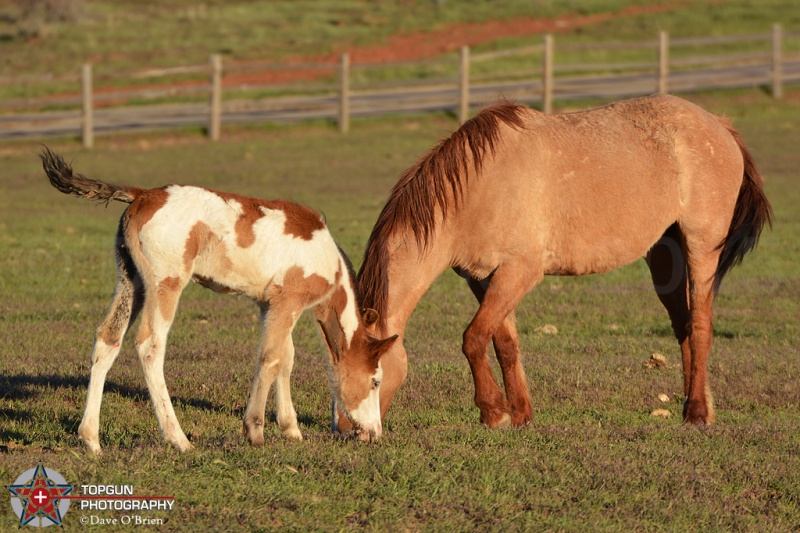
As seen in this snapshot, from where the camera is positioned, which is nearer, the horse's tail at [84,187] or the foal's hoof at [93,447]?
the foal's hoof at [93,447]

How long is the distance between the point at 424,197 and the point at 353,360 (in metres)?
Result: 1.16

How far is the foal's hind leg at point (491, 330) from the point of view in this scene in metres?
7.01

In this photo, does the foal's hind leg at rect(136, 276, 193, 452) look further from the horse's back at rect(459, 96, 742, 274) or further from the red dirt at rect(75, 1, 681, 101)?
the red dirt at rect(75, 1, 681, 101)

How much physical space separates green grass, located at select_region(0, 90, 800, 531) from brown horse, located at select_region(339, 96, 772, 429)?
54 cm

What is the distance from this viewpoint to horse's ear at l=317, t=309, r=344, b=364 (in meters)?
6.54

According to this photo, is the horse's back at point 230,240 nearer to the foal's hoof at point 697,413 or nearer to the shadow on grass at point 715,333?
the foal's hoof at point 697,413

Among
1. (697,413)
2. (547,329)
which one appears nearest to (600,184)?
(697,413)

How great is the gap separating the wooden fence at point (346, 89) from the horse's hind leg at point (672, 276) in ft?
55.6

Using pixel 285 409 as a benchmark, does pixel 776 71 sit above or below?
above

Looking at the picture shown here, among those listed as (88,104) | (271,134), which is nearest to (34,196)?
(88,104)

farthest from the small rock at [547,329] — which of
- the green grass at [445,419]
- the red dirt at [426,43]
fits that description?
the red dirt at [426,43]

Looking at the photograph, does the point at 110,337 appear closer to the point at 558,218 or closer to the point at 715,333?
the point at 558,218

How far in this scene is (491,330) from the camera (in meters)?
7.02

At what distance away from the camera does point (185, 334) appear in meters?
9.88
